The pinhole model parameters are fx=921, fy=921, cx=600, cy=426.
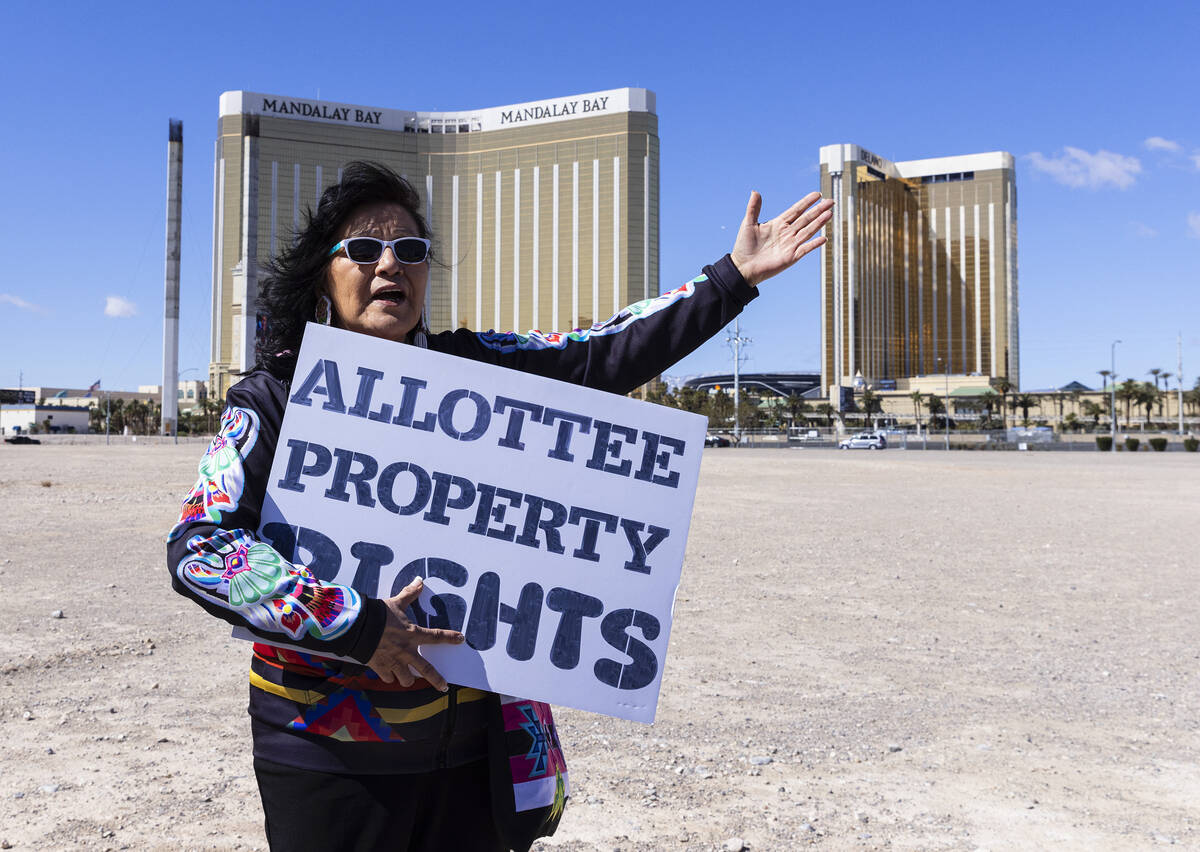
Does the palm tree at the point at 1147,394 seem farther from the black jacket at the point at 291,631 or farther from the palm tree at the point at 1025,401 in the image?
the black jacket at the point at 291,631

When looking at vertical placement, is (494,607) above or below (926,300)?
below

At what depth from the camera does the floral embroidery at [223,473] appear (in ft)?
6.08

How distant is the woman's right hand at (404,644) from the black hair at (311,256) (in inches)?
25.1

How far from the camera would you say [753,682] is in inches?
256

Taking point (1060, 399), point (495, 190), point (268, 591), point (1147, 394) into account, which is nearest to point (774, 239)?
point (268, 591)

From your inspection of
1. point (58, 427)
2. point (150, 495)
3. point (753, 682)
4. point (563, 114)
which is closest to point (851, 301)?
point (563, 114)

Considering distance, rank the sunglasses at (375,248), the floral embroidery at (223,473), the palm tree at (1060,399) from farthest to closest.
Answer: the palm tree at (1060,399) < the sunglasses at (375,248) < the floral embroidery at (223,473)

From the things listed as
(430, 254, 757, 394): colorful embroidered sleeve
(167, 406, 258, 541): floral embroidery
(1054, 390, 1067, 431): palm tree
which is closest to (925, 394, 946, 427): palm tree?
(1054, 390, 1067, 431): palm tree

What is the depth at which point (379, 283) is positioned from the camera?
2182 mm

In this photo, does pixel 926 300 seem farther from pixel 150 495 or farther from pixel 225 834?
pixel 225 834

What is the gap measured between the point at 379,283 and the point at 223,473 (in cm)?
58

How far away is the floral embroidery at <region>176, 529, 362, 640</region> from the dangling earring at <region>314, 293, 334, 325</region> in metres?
0.69

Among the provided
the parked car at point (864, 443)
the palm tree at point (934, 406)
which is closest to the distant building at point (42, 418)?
the parked car at point (864, 443)

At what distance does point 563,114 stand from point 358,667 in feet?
509
